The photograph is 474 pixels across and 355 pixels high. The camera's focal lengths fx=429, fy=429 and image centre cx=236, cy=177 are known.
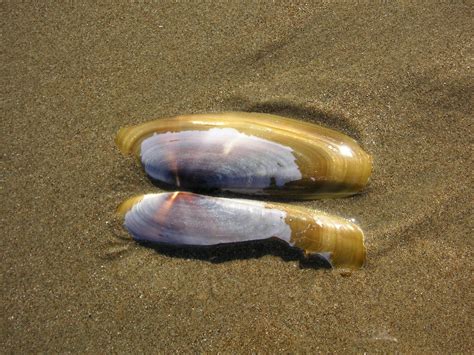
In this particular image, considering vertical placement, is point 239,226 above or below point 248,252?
above

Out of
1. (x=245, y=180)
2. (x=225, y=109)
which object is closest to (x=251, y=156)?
(x=245, y=180)

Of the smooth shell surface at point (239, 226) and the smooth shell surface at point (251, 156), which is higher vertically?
the smooth shell surface at point (251, 156)

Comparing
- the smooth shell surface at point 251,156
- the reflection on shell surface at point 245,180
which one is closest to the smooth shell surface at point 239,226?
the reflection on shell surface at point 245,180

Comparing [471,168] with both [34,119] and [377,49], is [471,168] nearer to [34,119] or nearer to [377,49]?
[377,49]

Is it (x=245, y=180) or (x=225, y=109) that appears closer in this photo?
(x=245, y=180)

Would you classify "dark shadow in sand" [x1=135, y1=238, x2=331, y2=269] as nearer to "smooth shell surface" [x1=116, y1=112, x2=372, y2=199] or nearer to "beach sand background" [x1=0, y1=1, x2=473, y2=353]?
"beach sand background" [x1=0, y1=1, x2=473, y2=353]

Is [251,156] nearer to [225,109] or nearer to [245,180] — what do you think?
[245,180]

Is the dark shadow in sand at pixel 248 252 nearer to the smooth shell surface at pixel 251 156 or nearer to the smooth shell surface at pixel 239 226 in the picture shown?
the smooth shell surface at pixel 239 226
